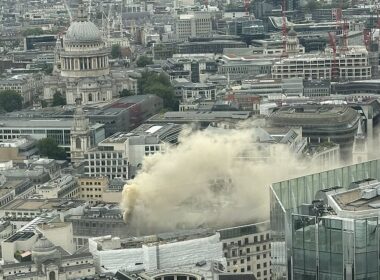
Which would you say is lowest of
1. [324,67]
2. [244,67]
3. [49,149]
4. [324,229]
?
[49,149]

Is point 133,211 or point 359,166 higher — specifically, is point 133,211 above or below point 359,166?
below

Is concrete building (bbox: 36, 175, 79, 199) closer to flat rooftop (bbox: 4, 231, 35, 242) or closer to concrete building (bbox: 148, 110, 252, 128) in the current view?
flat rooftop (bbox: 4, 231, 35, 242)

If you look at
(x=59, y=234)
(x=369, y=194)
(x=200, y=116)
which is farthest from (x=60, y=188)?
(x=369, y=194)

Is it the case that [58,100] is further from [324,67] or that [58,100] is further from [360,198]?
[360,198]

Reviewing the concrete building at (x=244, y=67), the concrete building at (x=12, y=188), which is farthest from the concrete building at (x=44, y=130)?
the concrete building at (x=244, y=67)

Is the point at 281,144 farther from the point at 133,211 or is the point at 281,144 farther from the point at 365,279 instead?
the point at 365,279

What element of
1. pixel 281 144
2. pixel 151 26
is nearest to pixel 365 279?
pixel 281 144
